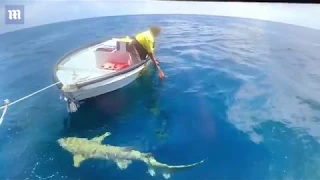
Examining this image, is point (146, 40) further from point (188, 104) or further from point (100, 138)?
point (100, 138)

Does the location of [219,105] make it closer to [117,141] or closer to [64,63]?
[117,141]

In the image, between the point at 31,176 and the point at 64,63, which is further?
the point at 64,63

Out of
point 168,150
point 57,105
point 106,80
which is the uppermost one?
point 106,80

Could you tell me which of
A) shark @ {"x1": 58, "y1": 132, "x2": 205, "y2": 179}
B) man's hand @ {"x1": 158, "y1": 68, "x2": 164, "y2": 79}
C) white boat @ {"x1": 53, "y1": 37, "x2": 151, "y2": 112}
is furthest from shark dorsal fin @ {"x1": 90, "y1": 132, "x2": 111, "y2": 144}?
man's hand @ {"x1": 158, "y1": 68, "x2": 164, "y2": 79}

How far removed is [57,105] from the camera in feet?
5.03

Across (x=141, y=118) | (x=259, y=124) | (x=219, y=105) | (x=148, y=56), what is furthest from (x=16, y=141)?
(x=259, y=124)

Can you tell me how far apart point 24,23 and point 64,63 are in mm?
199

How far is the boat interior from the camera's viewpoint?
154 cm

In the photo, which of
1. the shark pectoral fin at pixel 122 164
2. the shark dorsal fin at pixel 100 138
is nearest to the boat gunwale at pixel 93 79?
the shark dorsal fin at pixel 100 138

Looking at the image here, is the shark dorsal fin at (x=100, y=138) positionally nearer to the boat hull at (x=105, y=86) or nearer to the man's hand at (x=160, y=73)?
the boat hull at (x=105, y=86)

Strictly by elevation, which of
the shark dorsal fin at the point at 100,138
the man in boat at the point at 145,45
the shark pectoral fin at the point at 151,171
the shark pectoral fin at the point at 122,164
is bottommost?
the shark pectoral fin at the point at 151,171

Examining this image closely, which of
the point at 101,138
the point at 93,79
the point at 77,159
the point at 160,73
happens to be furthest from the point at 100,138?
the point at 160,73

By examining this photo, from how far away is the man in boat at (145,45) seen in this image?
1569mm

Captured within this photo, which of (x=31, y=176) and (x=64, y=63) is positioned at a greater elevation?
(x=64, y=63)
